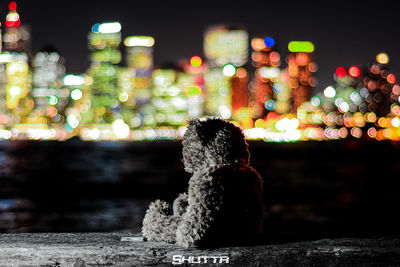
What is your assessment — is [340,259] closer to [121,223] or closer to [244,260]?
[244,260]

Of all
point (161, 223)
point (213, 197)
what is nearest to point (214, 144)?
point (213, 197)

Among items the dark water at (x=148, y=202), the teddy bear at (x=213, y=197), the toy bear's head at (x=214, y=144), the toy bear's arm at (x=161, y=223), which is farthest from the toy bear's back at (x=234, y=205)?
the dark water at (x=148, y=202)

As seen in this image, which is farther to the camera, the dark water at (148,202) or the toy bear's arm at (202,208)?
the dark water at (148,202)

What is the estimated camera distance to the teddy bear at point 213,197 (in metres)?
4.99

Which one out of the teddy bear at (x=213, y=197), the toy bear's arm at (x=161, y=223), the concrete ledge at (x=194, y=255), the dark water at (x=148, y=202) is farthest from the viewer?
the dark water at (x=148, y=202)

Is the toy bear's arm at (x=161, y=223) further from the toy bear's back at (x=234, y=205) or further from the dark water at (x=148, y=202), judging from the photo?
the dark water at (x=148, y=202)

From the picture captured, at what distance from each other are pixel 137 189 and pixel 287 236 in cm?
4065

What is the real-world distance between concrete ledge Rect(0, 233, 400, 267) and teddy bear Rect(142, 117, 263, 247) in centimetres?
18

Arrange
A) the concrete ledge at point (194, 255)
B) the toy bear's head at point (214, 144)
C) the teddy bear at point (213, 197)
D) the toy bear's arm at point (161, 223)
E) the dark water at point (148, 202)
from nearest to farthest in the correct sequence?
the concrete ledge at point (194, 255) → the teddy bear at point (213, 197) → the toy bear's head at point (214, 144) → the toy bear's arm at point (161, 223) → the dark water at point (148, 202)

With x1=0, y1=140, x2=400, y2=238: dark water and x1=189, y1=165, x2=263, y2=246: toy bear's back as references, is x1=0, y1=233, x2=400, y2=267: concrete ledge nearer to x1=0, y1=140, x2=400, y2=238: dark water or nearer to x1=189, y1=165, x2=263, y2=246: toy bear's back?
x1=189, y1=165, x2=263, y2=246: toy bear's back

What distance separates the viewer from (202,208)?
16.3 feet

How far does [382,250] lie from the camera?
5027 mm

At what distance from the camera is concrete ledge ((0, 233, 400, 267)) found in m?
4.89

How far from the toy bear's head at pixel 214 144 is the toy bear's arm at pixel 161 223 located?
566 mm
